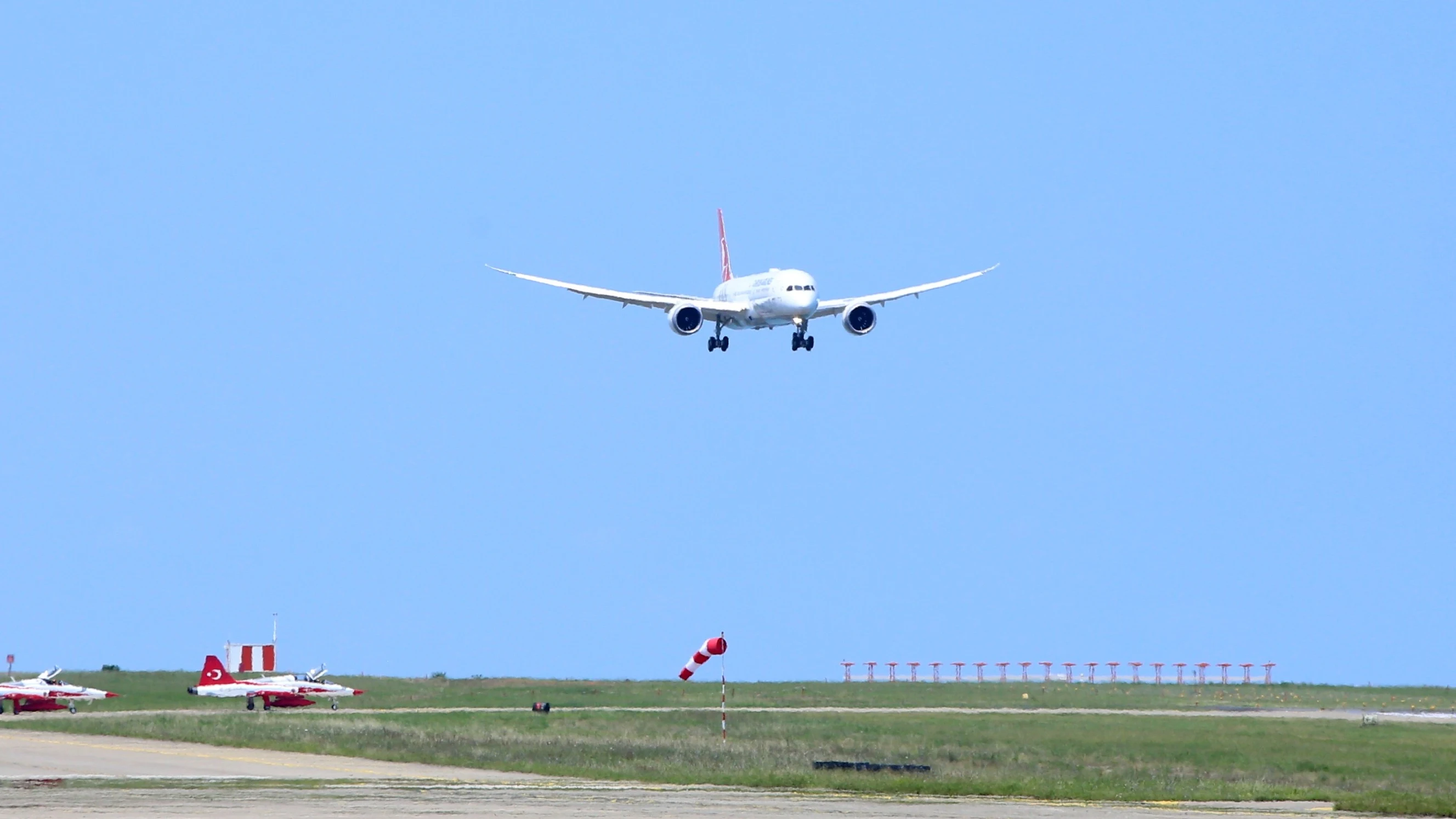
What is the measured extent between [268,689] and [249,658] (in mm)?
10202

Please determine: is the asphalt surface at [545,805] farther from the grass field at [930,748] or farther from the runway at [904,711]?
the runway at [904,711]

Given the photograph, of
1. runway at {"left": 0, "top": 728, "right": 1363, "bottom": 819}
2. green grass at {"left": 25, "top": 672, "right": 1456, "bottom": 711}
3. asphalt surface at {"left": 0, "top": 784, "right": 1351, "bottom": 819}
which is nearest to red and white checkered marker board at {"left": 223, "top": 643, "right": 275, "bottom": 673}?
green grass at {"left": 25, "top": 672, "right": 1456, "bottom": 711}

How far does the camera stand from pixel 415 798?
1178 inches

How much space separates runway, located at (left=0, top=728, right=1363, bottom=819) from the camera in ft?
88.8

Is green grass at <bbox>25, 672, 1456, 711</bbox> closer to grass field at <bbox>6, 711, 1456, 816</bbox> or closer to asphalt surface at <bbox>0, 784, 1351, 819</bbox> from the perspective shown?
grass field at <bbox>6, 711, 1456, 816</bbox>

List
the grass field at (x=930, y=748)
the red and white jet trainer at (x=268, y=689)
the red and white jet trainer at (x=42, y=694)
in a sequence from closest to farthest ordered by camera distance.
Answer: the grass field at (x=930, y=748) → the red and white jet trainer at (x=42, y=694) → the red and white jet trainer at (x=268, y=689)

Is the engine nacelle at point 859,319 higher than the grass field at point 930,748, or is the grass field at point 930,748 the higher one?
the engine nacelle at point 859,319

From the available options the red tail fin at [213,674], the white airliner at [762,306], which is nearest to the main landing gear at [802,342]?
the white airliner at [762,306]

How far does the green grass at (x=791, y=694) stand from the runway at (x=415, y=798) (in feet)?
106

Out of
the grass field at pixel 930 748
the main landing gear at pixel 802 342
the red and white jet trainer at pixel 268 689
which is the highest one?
the main landing gear at pixel 802 342

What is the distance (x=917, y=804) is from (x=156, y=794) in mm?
13877

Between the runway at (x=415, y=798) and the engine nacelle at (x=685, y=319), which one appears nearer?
the runway at (x=415, y=798)

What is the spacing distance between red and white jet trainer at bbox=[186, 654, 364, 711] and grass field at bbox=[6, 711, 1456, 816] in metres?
5.89

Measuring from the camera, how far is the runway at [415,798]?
27.1 m
